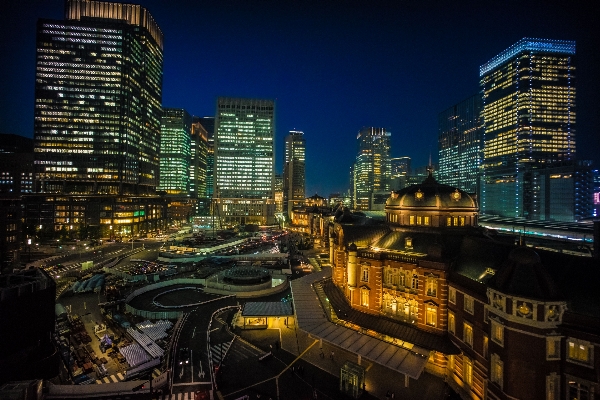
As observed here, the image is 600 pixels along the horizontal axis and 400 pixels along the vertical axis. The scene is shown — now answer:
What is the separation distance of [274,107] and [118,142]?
303 feet

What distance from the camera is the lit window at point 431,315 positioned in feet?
111

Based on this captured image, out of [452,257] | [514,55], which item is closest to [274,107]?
[514,55]

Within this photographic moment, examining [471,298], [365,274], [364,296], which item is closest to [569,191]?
[365,274]

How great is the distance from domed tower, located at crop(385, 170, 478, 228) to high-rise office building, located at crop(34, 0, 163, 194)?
469ft

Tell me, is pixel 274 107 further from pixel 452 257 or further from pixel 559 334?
pixel 559 334

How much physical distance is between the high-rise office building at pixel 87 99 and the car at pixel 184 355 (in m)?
132

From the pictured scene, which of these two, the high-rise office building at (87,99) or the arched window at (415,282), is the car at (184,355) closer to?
the arched window at (415,282)

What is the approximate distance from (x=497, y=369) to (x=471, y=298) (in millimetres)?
6682

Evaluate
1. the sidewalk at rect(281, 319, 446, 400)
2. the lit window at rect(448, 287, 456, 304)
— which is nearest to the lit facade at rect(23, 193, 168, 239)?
the sidewalk at rect(281, 319, 446, 400)

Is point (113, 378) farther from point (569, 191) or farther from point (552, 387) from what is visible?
point (569, 191)

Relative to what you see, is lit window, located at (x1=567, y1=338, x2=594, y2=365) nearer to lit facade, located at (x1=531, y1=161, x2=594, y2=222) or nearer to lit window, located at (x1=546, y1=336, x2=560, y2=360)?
lit window, located at (x1=546, y1=336, x2=560, y2=360)

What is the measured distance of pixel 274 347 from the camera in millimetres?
37719

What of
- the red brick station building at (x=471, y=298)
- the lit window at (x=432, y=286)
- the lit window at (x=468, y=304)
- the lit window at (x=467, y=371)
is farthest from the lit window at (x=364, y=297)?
the lit window at (x=467, y=371)

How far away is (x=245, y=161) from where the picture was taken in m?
187
